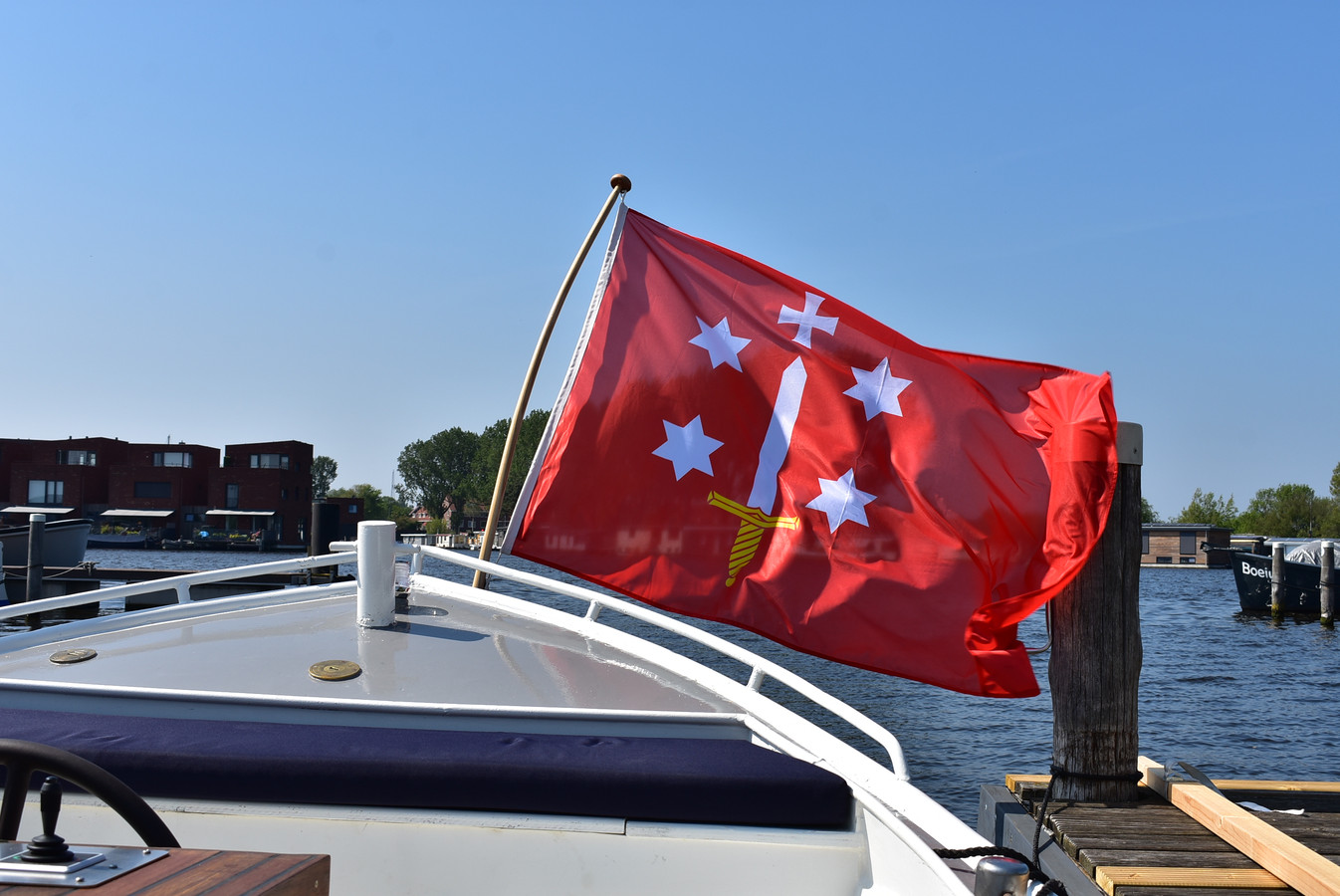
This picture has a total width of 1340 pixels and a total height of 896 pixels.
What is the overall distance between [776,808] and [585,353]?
3.01 metres

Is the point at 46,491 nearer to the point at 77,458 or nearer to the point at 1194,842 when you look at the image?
the point at 77,458

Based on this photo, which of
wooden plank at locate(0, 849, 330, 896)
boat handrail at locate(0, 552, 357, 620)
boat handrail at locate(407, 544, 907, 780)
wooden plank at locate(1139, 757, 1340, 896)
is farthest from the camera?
boat handrail at locate(0, 552, 357, 620)

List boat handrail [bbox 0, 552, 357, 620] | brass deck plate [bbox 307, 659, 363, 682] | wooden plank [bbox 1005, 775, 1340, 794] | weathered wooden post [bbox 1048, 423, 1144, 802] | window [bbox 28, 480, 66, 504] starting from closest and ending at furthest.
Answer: brass deck plate [bbox 307, 659, 363, 682] → boat handrail [bbox 0, 552, 357, 620] → weathered wooden post [bbox 1048, 423, 1144, 802] → wooden plank [bbox 1005, 775, 1340, 794] → window [bbox 28, 480, 66, 504]

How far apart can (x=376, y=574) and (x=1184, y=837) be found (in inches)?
174

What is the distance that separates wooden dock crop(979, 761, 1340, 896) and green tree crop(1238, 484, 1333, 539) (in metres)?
121

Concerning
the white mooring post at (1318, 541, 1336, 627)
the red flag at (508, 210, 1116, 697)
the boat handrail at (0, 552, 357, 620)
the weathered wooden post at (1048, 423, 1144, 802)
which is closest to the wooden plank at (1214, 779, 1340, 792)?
the weathered wooden post at (1048, 423, 1144, 802)

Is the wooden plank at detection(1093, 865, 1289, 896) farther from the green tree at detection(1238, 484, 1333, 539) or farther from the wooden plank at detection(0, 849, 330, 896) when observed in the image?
the green tree at detection(1238, 484, 1333, 539)

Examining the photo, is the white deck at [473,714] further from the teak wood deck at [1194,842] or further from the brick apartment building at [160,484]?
the brick apartment building at [160,484]

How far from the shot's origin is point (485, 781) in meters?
2.96

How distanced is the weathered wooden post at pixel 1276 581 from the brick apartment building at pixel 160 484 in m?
70.5

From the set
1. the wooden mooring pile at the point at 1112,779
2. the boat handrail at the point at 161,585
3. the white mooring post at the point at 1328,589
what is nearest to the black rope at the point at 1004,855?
the wooden mooring pile at the point at 1112,779

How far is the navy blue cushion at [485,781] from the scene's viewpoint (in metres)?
2.96

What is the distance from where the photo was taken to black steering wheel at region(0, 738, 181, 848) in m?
1.74

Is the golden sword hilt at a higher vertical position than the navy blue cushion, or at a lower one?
higher
